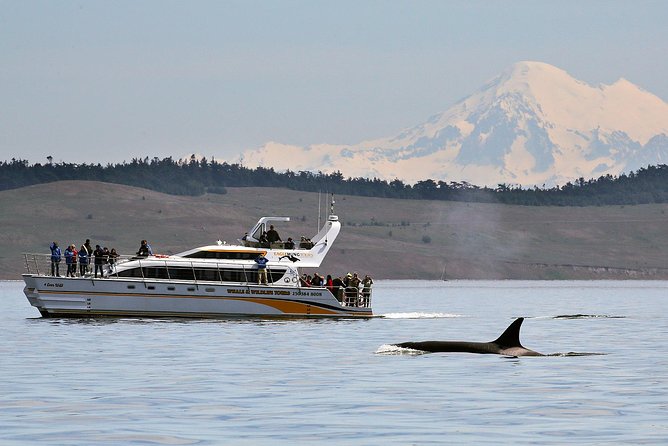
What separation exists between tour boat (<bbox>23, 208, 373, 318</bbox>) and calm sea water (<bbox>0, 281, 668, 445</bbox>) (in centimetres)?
552

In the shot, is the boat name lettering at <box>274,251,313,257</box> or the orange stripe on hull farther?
the boat name lettering at <box>274,251,313,257</box>

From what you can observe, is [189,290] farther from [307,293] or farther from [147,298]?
[307,293]

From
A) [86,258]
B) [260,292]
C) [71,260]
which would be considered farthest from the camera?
[260,292]

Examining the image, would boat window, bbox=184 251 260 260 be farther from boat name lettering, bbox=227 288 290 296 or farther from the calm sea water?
the calm sea water

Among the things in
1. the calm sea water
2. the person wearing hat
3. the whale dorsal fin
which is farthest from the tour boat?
the whale dorsal fin

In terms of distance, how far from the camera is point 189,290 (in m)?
64.7

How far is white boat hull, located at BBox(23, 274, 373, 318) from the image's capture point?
64125 millimetres

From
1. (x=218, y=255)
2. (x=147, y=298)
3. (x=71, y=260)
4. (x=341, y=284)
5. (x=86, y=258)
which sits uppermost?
(x=218, y=255)

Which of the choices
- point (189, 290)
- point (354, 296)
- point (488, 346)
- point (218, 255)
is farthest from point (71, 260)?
point (488, 346)

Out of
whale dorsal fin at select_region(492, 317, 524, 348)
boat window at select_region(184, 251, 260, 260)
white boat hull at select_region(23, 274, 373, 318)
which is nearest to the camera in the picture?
whale dorsal fin at select_region(492, 317, 524, 348)

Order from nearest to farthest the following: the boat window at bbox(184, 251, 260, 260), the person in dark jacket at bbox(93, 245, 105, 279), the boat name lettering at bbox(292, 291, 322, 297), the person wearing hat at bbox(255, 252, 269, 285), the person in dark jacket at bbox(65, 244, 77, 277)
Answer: the person in dark jacket at bbox(93, 245, 105, 279) < the person in dark jacket at bbox(65, 244, 77, 277) < the person wearing hat at bbox(255, 252, 269, 285) < the boat window at bbox(184, 251, 260, 260) < the boat name lettering at bbox(292, 291, 322, 297)

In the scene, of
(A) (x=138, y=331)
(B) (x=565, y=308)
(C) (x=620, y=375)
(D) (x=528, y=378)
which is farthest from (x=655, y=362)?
(B) (x=565, y=308)

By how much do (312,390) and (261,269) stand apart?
107 ft

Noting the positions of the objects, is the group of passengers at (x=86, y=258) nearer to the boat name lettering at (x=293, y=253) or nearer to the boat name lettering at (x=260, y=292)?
the boat name lettering at (x=260, y=292)
